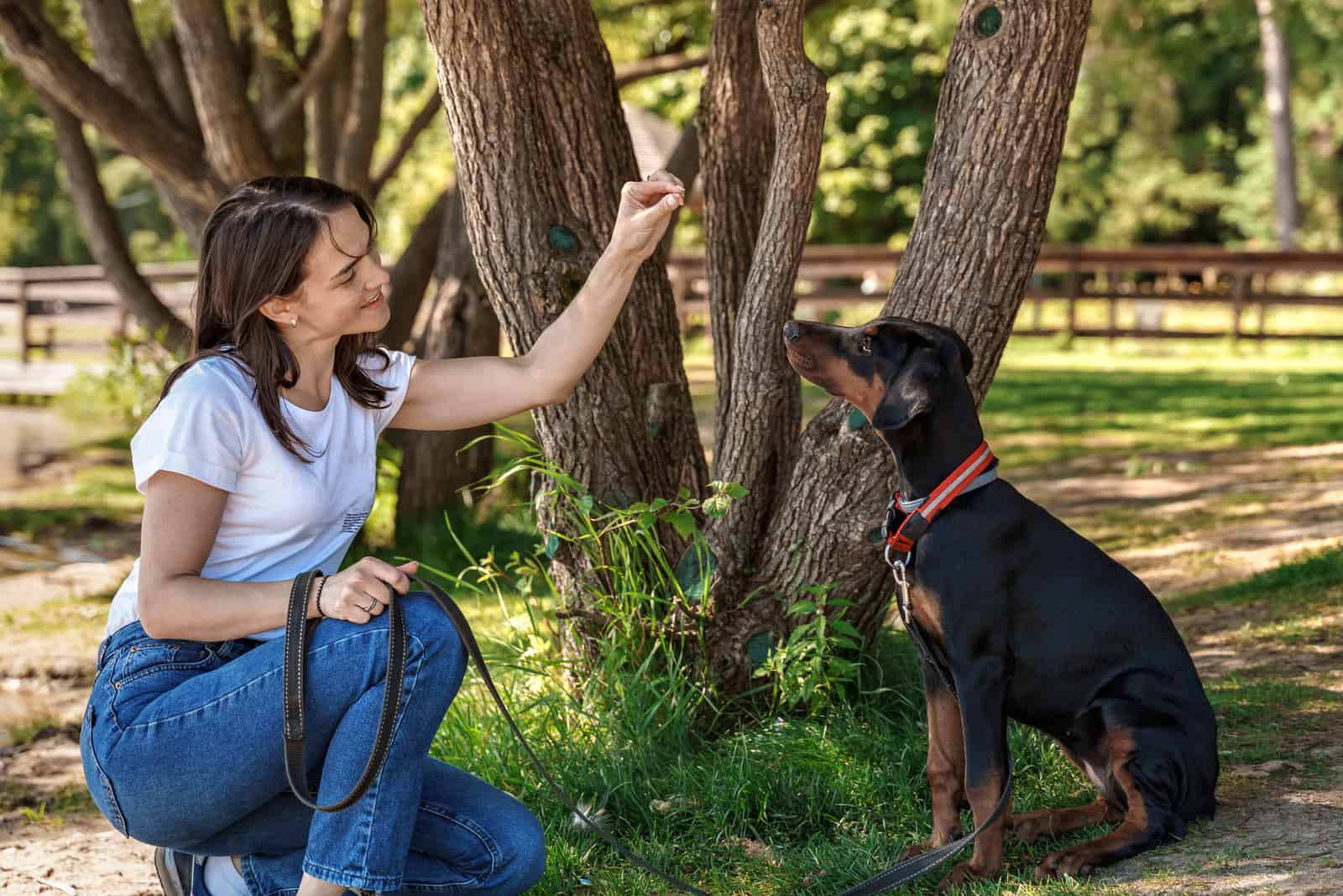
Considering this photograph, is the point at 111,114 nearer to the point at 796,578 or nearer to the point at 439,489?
the point at 439,489

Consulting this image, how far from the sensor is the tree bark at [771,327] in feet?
13.0

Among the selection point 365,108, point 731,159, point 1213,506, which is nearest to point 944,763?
point 731,159

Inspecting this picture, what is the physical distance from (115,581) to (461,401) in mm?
4703

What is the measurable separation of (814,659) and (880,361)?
3.51 ft

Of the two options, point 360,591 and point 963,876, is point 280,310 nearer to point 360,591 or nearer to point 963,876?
point 360,591

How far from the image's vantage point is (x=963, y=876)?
3.13 metres

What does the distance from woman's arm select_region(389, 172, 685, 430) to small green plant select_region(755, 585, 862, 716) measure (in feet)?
3.47

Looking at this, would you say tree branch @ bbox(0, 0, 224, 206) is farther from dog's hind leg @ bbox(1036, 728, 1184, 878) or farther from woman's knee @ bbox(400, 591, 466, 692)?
dog's hind leg @ bbox(1036, 728, 1184, 878)

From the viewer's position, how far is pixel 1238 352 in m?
18.3

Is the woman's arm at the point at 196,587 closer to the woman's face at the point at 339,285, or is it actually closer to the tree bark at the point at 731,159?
the woman's face at the point at 339,285

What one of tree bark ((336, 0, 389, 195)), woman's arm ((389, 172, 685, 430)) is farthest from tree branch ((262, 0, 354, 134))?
woman's arm ((389, 172, 685, 430))

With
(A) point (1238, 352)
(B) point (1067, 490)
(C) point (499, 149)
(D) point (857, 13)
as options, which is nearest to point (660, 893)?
(C) point (499, 149)

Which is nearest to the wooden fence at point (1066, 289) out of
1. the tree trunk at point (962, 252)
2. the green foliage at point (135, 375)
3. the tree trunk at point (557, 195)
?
the green foliage at point (135, 375)

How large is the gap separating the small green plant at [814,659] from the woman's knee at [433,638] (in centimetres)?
138
